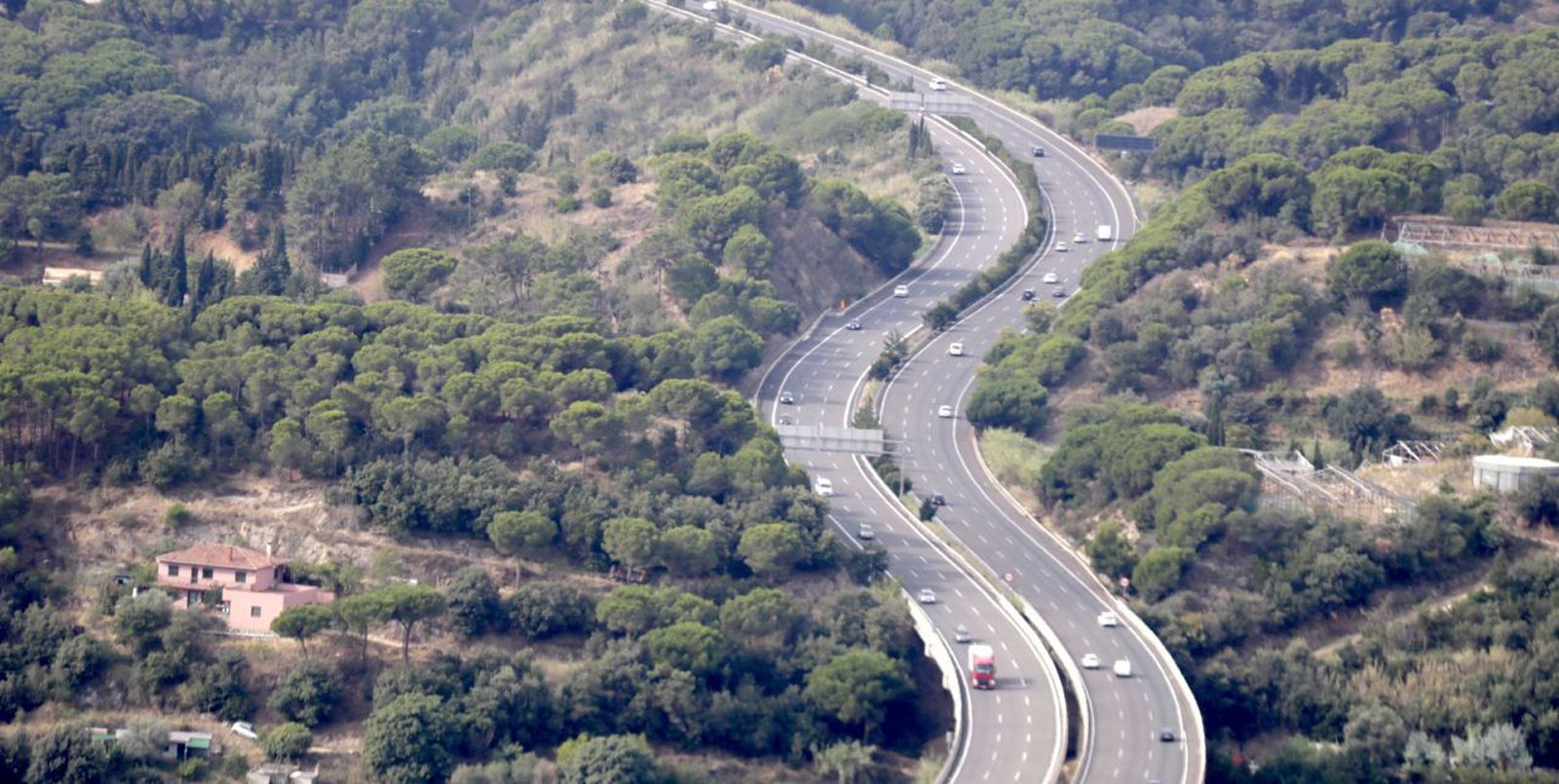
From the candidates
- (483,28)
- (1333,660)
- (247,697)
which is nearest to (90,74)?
(483,28)

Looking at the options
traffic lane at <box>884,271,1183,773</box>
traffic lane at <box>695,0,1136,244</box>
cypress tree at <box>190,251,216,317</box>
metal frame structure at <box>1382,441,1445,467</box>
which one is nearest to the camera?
traffic lane at <box>884,271,1183,773</box>

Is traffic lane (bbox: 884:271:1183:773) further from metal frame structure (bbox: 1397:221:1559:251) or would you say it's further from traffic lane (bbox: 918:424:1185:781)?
metal frame structure (bbox: 1397:221:1559:251)

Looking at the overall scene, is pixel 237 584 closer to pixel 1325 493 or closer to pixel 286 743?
pixel 286 743

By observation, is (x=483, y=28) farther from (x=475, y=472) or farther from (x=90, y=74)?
(x=475, y=472)

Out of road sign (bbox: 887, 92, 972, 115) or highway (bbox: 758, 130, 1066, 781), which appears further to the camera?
road sign (bbox: 887, 92, 972, 115)

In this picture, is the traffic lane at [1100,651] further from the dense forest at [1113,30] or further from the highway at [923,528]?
the dense forest at [1113,30]

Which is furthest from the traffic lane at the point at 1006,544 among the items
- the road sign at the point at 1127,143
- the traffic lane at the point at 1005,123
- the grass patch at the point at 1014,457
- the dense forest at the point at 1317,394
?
the road sign at the point at 1127,143

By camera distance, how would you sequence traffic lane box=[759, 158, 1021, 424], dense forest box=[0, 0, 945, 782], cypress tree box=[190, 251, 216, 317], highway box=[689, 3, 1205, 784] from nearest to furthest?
dense forest box=[0, 0, 945, 782] → highway box=[689, 3, 1205, 784] → cypress tree box=[190, 251, 216, 317] → traffic lane box=[759, 158, 1021, 424]

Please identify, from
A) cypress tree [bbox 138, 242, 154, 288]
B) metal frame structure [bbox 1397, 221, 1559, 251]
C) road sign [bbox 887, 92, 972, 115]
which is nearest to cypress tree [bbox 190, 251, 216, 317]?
cypress tree [bbox 138, 242, 154, 288]
